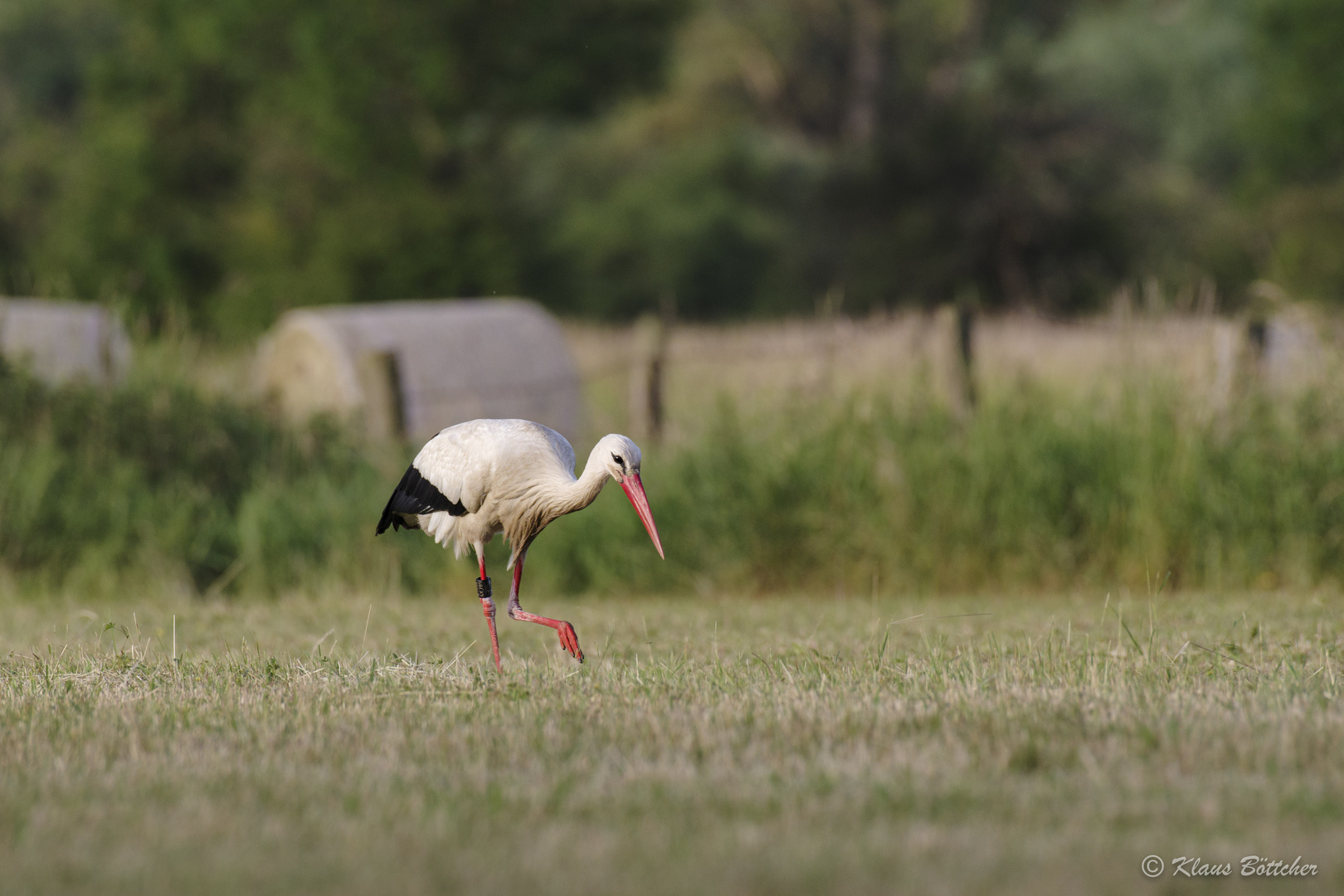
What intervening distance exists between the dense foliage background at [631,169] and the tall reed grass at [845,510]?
1928 cm

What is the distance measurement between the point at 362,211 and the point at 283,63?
9156mm

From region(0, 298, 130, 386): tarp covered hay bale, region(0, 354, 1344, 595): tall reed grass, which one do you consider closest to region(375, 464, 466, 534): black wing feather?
region(0, 354, 1344, 595): tall reed grass

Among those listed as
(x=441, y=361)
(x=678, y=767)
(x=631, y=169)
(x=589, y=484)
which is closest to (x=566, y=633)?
(x=589, y=484)

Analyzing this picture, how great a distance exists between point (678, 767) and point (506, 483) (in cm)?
225

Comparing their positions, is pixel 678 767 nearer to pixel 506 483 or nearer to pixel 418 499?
pixel 506 483

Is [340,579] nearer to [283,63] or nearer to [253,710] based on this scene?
[253,710]

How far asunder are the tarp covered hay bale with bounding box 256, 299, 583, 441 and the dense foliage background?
13.2 m

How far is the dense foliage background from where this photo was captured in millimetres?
33219

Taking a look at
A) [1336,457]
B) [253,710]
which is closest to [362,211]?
[1336,457]

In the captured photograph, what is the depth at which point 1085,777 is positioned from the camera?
3.73m

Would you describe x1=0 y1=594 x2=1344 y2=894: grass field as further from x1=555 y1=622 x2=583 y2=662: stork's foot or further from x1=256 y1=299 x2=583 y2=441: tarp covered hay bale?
x1=256 y1=299 x2=583 y2=441: tarp covered hay bale

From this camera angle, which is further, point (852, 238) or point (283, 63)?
point (852, 238)

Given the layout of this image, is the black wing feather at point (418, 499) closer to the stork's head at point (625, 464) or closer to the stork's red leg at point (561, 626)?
the stork's red leg at point (561, 626)

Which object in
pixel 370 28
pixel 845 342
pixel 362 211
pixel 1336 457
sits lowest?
pixel 1336 457
